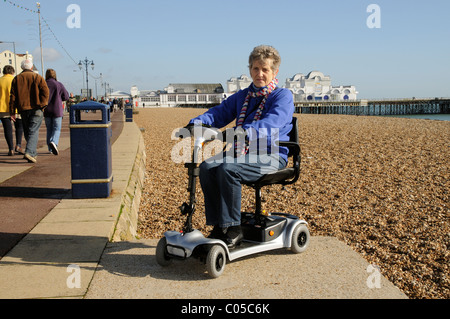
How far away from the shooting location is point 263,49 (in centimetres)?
346

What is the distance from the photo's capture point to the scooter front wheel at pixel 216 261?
3006 mm

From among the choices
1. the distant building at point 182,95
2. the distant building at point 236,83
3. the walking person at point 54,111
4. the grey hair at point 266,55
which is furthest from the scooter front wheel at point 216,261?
the distant building at point 236,83

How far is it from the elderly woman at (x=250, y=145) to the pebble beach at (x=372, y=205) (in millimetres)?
1323

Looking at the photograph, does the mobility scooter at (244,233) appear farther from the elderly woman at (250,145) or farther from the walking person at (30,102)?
the walking person at (30,102)

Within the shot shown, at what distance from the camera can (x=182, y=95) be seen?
145m

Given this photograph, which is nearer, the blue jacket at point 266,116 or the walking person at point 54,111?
the blue jacket at point 266,116

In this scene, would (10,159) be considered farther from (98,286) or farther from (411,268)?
(411,268)

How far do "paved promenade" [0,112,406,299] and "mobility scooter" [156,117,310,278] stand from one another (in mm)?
95

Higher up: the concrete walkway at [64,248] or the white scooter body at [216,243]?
the white scooter body at [216,243]

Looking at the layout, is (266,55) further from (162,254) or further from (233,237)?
(162,254)

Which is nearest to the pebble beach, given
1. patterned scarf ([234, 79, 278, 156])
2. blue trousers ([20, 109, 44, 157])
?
patterned scarf ([234, 79, 278, 156])

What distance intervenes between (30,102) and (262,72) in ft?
19.7

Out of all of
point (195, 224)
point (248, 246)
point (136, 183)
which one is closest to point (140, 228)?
point (195, 224)

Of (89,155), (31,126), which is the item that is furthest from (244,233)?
(31,126)
